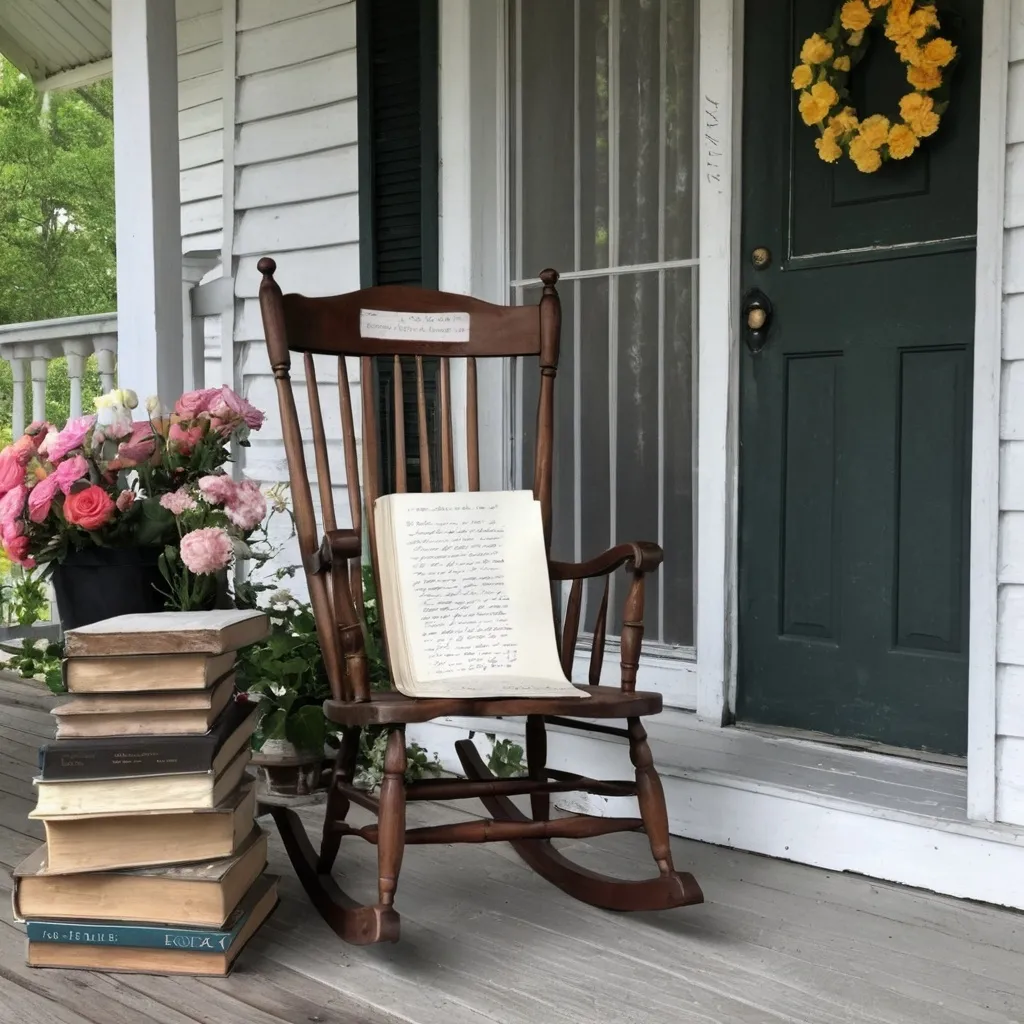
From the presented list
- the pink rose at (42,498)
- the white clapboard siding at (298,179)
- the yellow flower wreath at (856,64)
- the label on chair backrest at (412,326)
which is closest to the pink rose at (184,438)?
the pink rose at (42,498)

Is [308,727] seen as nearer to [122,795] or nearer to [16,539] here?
[16,539]

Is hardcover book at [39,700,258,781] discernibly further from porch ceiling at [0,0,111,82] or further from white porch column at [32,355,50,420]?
porch ceiling at [0,0,111,82]

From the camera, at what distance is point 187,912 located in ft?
5.59

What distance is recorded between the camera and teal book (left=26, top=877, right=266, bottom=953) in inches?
66.8

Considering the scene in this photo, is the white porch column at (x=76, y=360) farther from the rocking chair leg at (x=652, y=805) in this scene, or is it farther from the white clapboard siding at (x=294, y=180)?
the rocking chair leg at (x=652, y=805)

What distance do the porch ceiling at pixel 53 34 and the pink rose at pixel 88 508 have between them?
12.4 feet

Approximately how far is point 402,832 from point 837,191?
5.27 feet

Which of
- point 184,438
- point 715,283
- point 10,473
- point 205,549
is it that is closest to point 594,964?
point 205,549

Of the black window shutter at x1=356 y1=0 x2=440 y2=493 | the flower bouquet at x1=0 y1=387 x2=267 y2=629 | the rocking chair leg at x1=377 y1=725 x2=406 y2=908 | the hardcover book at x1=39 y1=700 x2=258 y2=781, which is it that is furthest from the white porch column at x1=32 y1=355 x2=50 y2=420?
the rocking chair leg at x1=377 y1=725 x2=406 y2=908

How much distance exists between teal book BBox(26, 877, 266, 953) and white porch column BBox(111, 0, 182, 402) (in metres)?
1.45

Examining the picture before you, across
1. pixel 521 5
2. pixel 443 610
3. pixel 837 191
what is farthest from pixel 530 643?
pixel 521 5

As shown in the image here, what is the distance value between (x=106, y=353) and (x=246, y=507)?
6.54ft

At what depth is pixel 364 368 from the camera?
2076mm

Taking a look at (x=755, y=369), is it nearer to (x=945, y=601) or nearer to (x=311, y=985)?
(x=945, y=601)
